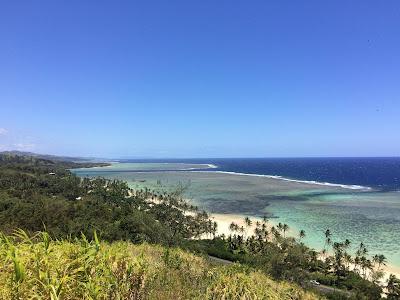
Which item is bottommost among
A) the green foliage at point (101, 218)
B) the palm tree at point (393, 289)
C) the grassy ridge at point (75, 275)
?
the palm tree at point (393, 289)

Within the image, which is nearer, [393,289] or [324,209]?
[393,289]

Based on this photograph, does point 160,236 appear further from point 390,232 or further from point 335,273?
point 390,232

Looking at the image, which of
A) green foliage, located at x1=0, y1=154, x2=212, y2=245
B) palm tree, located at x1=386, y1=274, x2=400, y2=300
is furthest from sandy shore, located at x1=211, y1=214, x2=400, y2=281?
palm tree, located at x1=386, y1=274, x2=400, y2=300

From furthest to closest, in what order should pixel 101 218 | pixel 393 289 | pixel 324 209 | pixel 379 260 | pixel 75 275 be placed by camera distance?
pixel 324 209
pixel 101 218
pixel 379 260
pixel 393 289
pixel 75 275

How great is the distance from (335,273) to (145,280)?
51371mm

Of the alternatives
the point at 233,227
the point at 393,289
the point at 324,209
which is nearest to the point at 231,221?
the point at 233,227

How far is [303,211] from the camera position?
291ft

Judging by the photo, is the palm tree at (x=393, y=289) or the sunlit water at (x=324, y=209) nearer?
the palm tree at (x=393, y=289)

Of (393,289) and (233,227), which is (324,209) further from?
(393,289)

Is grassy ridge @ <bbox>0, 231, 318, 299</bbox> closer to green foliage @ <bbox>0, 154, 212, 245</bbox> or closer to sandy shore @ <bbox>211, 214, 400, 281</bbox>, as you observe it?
green foliage @ <bbox>0, 154, 212, 245</bbox>

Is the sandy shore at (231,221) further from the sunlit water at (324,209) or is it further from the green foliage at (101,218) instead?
the sunlit water at (324,209)

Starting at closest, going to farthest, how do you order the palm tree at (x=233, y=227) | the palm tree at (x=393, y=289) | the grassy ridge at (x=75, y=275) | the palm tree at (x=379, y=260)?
the grassy ridge at (x=75, y=275), the palm tree at (x=393, y=289), the palm tree at (x=379, y=260), the palm tree at (x=233, y=227)

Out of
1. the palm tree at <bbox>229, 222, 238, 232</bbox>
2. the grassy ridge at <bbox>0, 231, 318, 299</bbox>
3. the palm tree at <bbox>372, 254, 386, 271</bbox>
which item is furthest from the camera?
the palm tree at <bbox>229, 222, 238, 232</bbox>

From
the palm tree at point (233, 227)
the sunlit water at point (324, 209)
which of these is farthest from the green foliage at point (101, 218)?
the sunlit water at point (324, 209)
